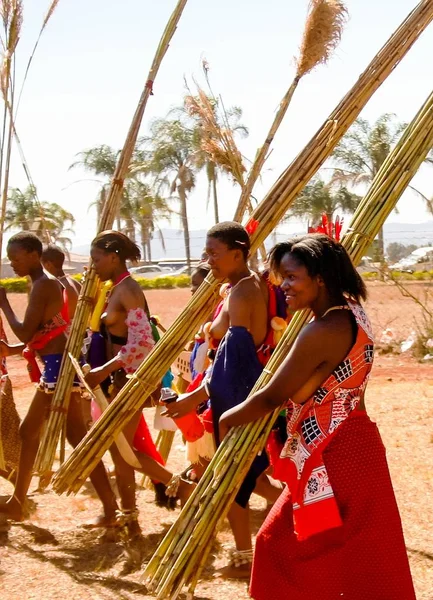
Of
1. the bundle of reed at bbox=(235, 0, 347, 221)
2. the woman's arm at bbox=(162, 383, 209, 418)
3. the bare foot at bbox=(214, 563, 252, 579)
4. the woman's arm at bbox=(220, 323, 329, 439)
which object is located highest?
the bundle of reed at bbox=(235, 0, 347, 221)

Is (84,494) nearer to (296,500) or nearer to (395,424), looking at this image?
(395,424)

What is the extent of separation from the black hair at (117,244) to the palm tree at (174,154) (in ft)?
78.0

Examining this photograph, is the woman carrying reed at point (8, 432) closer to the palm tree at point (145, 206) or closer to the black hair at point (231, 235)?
the black hair at point (231, 235)

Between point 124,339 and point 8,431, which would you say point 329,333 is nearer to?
point 124,339

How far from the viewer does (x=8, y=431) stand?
545cm

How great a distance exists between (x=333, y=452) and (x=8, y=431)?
316 cm

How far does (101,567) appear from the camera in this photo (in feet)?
13.9

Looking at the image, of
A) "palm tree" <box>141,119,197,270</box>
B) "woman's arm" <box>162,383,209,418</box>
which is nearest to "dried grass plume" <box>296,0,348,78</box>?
"woman's arm" <box>162,383,209,418</box>

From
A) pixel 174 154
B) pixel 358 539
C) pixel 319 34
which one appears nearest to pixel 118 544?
pixel 358 539

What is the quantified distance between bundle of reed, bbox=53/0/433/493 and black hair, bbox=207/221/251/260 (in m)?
0.27

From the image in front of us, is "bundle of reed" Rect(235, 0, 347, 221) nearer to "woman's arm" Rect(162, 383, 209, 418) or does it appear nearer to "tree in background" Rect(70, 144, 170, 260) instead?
"woman's arm" Rect(162, 383, 209, 418)

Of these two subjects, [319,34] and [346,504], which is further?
[319,34]

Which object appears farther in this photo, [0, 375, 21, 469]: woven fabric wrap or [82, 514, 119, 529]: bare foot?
[0, 375, 21, 469]: woven fabric wrap

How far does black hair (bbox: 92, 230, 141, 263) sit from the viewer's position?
4625mm
